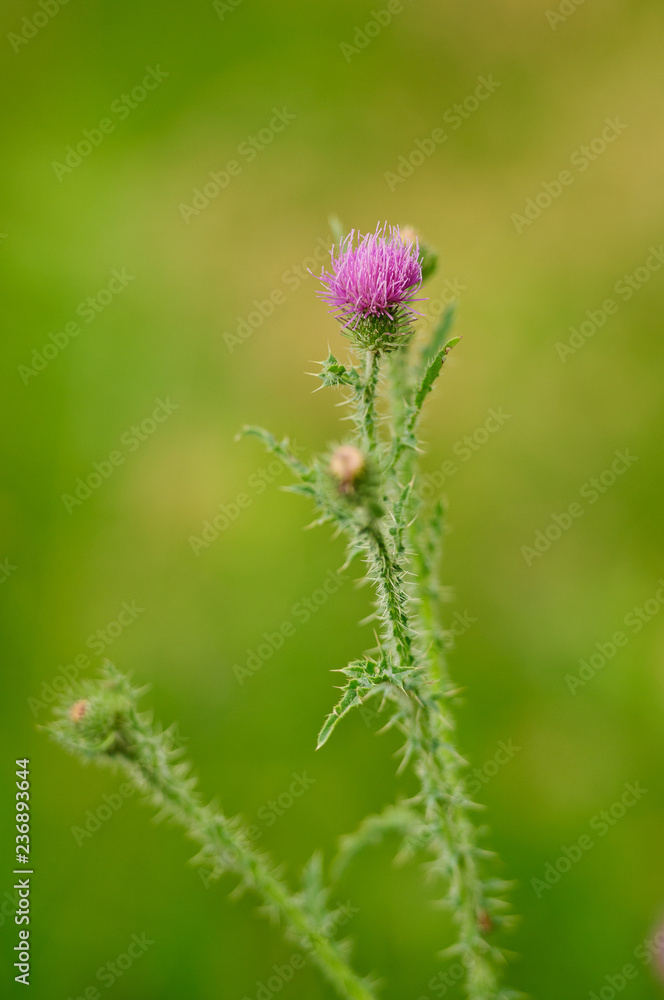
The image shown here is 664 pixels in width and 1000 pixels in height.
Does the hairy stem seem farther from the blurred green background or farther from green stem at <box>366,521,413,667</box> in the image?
the blurred green background

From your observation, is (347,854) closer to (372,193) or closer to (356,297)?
A: (356,297)

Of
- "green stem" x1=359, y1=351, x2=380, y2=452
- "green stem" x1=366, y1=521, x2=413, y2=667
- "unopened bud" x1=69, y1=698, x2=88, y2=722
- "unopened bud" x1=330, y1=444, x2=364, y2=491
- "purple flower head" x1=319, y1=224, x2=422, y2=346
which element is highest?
"purple flower head" x1=319, y1=224, x2=422, y2=346

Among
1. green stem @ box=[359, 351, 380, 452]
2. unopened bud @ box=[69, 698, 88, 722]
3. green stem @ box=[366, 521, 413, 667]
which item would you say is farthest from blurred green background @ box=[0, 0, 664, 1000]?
green stem @ box=[359, 351, 380, 452]

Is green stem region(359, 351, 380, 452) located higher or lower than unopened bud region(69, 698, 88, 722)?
higher

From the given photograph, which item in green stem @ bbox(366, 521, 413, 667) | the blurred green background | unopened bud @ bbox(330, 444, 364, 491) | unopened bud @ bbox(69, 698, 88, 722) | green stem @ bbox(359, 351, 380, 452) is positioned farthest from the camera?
the blurred green background

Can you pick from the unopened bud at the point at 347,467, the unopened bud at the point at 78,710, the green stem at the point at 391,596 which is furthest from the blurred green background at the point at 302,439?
the unopened bud at the point at 347,467

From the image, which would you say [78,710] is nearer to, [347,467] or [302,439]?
[347,467]
